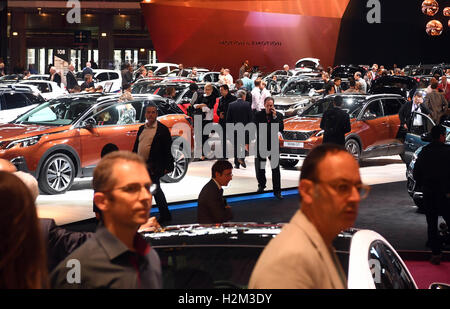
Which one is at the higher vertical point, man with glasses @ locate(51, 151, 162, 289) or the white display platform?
man with glasses @ locate(51, 151, 162, 289)

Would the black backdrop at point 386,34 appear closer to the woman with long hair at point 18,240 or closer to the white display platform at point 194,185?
the white display platform at point 194,185

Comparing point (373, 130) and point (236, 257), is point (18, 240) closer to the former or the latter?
point (236, 257)

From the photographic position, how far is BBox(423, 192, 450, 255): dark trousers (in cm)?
968

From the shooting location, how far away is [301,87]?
2698cm

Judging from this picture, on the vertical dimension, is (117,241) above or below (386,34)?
below

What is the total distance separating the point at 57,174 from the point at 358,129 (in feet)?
24.0

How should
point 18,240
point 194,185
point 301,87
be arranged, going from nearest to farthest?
point 18,240, point 194,185, point 301,87

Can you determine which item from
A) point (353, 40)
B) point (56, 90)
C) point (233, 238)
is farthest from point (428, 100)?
point (353, 40)

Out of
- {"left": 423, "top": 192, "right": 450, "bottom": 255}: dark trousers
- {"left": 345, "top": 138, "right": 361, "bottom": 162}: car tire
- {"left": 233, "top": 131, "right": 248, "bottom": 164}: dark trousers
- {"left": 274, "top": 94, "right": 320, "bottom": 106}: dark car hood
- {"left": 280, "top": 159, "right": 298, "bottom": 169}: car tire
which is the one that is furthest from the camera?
{"left": 274, "top": 94, "right": 320, "bottom": 106}: dark car hood

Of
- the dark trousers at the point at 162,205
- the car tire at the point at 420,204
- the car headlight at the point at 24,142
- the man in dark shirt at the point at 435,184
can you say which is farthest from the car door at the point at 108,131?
the man in dark shirt at the point at 435,184

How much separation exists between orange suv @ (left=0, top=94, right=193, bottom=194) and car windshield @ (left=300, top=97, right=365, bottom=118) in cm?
406

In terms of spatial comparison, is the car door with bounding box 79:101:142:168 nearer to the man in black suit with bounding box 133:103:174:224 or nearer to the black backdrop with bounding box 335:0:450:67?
the man in black suit with bounding box 133:103:174:224

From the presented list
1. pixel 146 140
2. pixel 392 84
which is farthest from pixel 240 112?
pixel 392 84

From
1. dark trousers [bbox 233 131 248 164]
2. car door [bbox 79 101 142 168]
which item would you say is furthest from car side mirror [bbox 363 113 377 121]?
car door [bbox 79 101 142 168]
